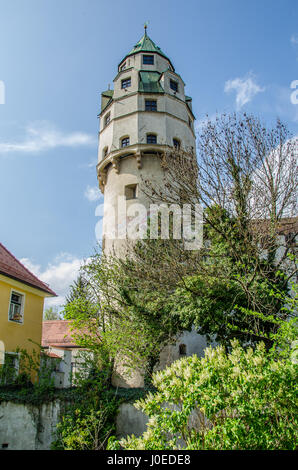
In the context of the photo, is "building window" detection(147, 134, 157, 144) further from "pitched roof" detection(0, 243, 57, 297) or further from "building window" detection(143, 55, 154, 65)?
"pitched roof" detection(0, 243, 57, 297)

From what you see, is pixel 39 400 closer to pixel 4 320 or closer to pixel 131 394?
pixel 131 394

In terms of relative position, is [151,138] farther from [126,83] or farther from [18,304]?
[18,304]

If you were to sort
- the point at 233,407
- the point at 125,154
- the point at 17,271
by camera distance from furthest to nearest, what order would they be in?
the point at 125,154
the point at 17,271
the point at 233,407

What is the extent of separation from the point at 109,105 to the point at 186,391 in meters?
22.0

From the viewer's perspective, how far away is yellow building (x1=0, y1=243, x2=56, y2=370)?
14909 mm

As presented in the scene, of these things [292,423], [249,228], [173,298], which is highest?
[249,228]

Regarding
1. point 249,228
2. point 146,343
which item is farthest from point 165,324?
point 249,228

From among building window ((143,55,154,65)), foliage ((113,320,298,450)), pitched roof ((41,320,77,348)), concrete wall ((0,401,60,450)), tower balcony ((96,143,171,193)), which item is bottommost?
concrete wall ((0,401,60,450))

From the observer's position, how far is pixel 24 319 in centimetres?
1634

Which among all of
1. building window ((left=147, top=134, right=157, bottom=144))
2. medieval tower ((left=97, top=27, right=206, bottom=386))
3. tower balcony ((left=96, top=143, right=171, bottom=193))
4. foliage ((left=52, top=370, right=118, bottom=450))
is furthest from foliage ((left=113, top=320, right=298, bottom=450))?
building window ((left=147, top=134, right=157, bottom=144))

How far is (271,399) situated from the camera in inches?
197

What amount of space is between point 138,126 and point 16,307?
12.9 m

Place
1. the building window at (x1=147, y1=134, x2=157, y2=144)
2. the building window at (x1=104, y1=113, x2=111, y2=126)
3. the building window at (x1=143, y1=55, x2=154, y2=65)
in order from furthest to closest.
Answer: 1. the building window at (x1=143, y1=55, x2=154, y2=65)
2. the building window at (x1=104, y1=113, x2=111, y2=126)
3. the building window at (x1=147, y1=134, x2=157, y2=144)

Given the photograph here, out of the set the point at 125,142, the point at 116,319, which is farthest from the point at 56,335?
the point at 125,142
